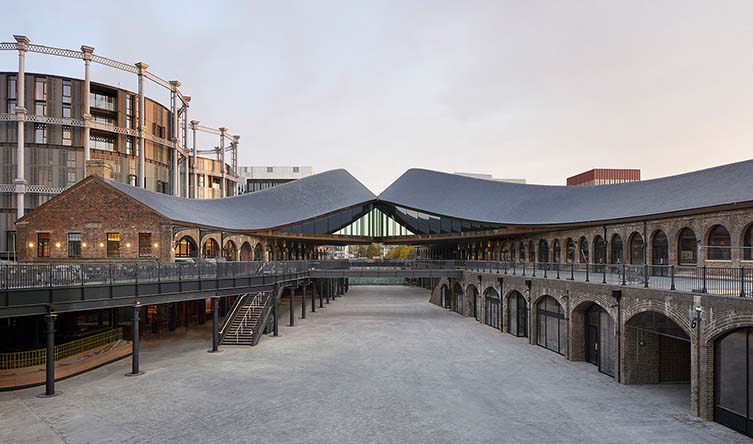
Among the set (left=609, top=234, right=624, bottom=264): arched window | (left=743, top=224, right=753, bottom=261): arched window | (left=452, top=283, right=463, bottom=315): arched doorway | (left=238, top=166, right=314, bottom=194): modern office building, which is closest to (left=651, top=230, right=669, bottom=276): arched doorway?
(left=609, top=234, right=624, bottom=264): arched window

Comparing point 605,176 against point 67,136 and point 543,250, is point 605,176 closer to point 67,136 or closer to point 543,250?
point 543,250

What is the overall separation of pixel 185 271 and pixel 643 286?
20.5m

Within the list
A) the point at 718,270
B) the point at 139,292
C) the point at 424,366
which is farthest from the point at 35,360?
the point at 718,270

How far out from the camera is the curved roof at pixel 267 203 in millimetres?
35219

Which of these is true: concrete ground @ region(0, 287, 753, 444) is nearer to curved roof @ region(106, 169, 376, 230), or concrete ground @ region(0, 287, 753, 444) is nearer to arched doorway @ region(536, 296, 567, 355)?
arched doorway @ region(536, 296, 567, 355)

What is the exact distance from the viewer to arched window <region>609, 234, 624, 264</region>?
31.8 metres

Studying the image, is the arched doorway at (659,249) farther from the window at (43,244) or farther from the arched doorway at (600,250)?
the window at (43,244)

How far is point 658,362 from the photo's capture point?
19547 millimetres

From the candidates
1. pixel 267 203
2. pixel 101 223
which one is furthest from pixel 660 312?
pixel 267 203

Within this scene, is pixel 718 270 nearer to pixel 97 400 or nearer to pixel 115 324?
pixel 97 400

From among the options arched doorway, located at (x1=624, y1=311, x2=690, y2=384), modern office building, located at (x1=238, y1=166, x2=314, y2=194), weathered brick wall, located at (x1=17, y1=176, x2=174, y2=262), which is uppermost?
modern office building, located at (x1=238, y1=166, x2=314, y2=194)

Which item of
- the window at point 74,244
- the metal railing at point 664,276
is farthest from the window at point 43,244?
the metal railing at point 664,276

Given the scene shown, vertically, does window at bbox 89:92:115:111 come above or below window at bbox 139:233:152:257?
above

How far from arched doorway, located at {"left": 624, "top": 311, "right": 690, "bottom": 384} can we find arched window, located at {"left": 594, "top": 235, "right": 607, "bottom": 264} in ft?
45.2
